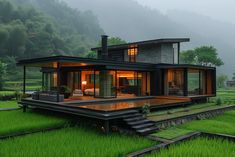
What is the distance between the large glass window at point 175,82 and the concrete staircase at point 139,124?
8.24 metres

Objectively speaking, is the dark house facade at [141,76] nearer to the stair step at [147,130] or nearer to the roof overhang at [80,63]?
the roof overhang at [80,63]

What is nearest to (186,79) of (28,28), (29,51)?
(29,51)

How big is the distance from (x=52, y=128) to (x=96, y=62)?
5.75 metres

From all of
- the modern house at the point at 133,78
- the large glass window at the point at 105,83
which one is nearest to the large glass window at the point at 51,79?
the modern house at the point at 133,78

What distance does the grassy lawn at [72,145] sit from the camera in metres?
6.80

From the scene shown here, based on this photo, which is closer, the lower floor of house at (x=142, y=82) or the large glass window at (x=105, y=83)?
the large glass window at (x=105, y=83)

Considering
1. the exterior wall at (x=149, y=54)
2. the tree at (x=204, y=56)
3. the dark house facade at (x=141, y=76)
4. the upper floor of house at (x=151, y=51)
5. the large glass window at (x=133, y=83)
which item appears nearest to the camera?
the dark house facade at (x=141, y=76)

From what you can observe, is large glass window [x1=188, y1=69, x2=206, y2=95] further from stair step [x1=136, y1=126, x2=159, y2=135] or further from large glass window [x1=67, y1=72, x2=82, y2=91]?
stair step [x1=136, y1=126, x2=159, y2=135]

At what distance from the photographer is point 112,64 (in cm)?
1580

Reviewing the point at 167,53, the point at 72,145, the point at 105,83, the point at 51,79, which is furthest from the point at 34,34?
the point at 72,145

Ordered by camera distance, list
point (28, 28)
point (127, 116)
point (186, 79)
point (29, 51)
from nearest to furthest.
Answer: point (127, 116), point (186, 79), point (29, 51), point (28, 28)

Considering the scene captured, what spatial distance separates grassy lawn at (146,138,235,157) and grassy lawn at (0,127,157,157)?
97 centimetres

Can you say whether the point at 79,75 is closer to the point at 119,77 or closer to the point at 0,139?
the point at 119,77

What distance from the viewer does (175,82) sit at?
18500 millimetres
